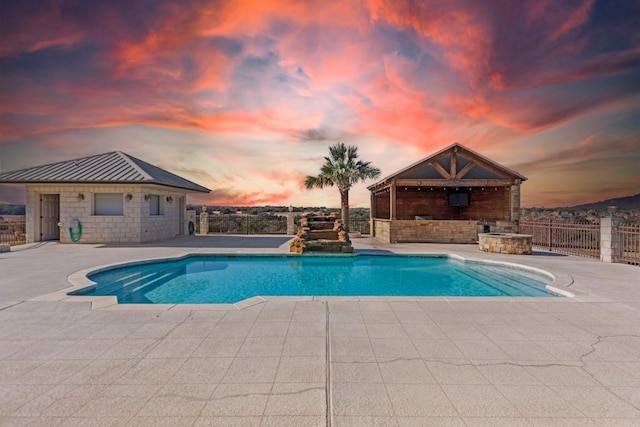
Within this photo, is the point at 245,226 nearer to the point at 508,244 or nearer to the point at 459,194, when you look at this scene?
the point at 459,194

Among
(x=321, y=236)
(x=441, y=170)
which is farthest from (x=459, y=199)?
(x=321, y=236)

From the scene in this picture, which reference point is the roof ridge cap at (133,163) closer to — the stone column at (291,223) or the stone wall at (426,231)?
the stone column at (291,223)

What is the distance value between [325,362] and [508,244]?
460 inches

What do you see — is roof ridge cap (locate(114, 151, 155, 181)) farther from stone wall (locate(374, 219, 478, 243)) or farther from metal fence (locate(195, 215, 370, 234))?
stone wall (locate(374, 219, 478, 243))

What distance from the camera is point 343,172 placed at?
18.7 m

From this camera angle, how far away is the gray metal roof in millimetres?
13727

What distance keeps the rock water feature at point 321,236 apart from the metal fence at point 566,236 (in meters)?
8.99

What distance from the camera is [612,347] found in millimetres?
3594

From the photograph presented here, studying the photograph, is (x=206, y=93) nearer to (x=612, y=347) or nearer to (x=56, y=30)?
(x=56, y=30)

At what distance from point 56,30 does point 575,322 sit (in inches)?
831

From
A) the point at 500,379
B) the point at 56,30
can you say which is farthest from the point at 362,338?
the point at 56,30

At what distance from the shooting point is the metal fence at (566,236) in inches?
421

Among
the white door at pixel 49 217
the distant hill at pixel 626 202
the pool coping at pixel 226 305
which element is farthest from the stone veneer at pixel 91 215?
the distant hill at pixel 626 202

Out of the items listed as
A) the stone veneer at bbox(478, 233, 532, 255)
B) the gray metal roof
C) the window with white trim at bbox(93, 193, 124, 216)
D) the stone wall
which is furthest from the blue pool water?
the window with white trim at bbox(93, 193, 124, 216)
